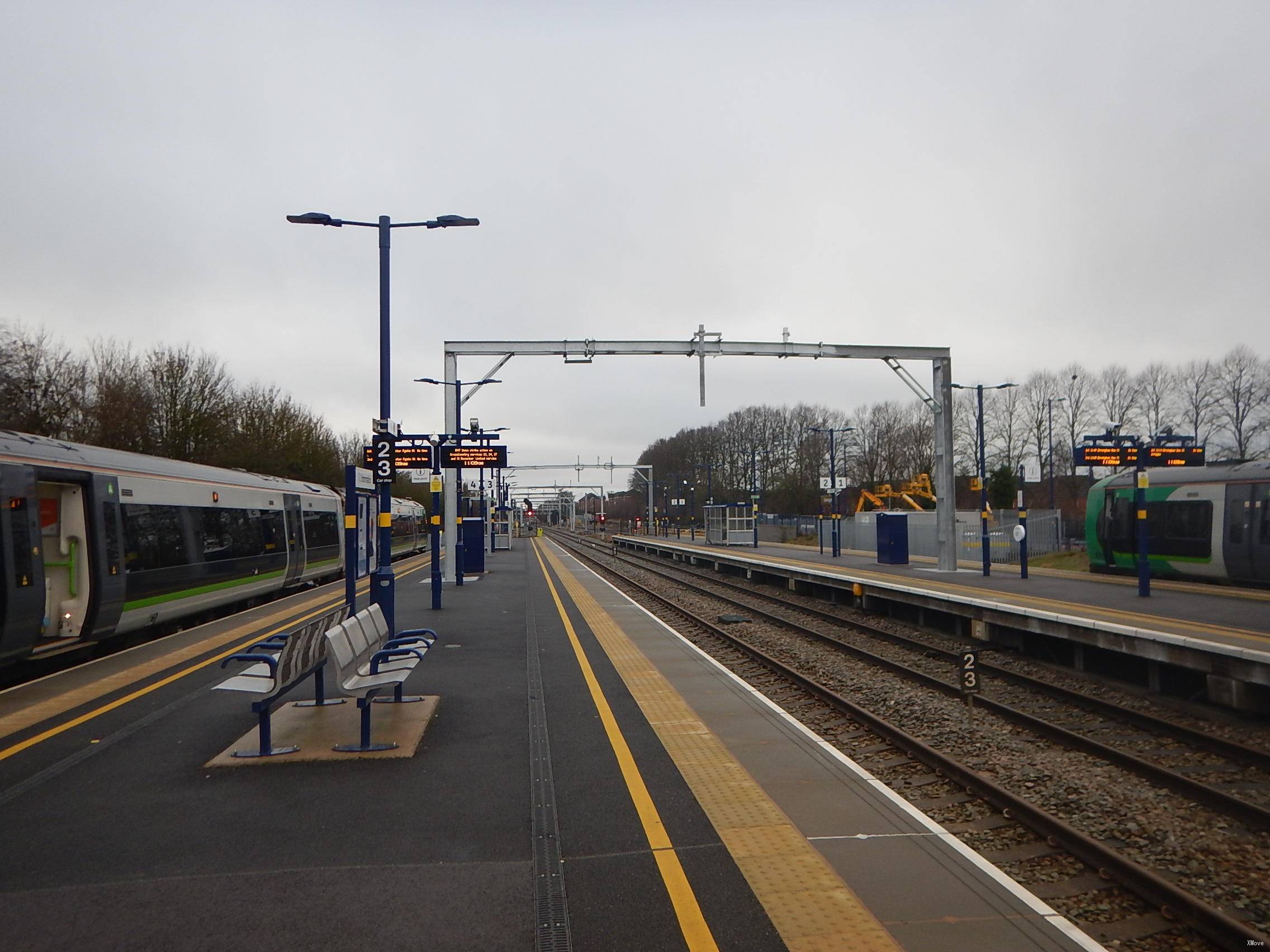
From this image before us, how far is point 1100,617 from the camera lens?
13.3m

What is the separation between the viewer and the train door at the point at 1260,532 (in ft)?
56.1

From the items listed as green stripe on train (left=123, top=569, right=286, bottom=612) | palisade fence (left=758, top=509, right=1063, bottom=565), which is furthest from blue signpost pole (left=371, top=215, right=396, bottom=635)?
palisade fence (left=758, top=509, right=1063, bottom=565)

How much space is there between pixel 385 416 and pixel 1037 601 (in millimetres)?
12069

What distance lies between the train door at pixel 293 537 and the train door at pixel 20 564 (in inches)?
448

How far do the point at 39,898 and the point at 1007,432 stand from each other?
6858cm

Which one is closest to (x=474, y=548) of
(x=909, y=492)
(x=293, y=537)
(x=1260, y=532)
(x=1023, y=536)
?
(x=293, y=537)

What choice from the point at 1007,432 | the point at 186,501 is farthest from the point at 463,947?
Answer: the point at 1007,432

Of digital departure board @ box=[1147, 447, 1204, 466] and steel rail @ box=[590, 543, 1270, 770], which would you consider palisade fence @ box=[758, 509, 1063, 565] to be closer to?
digital departure board @ box=[1147, 447, 1204, 466]

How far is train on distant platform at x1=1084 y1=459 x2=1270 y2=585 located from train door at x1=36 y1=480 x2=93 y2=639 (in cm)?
2012

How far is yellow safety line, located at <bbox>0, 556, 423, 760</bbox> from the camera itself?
717cm

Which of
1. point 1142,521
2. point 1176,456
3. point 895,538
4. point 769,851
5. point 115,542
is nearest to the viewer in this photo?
point 769,851

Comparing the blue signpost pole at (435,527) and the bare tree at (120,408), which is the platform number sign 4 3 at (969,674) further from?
the bare tree at (120,408)

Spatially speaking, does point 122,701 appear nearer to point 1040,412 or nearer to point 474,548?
point 474,548

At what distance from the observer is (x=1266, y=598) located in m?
16.2
